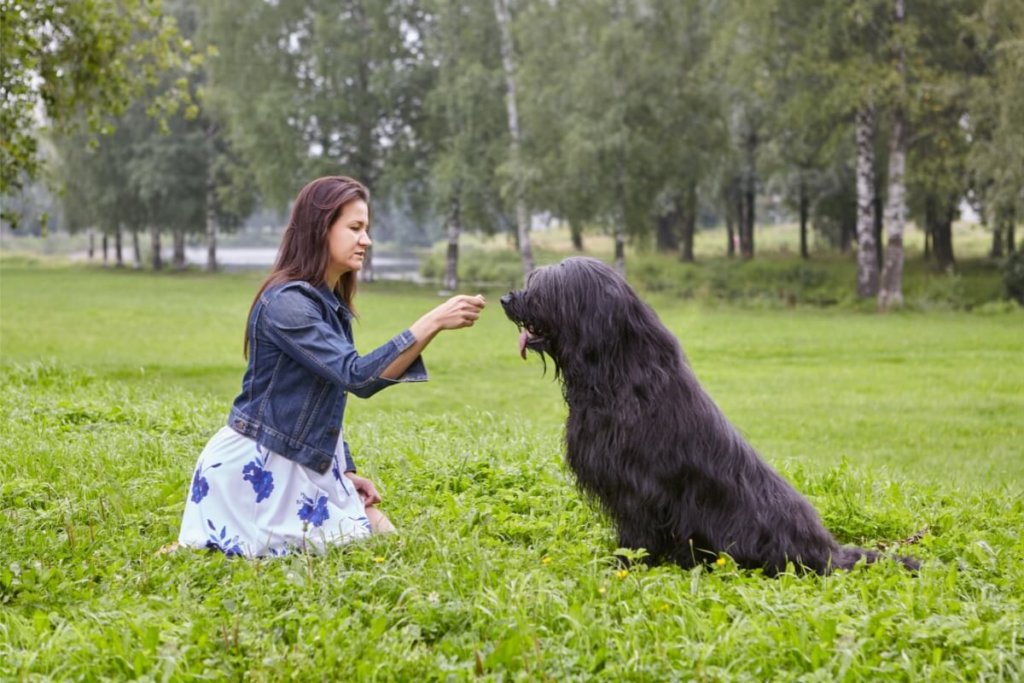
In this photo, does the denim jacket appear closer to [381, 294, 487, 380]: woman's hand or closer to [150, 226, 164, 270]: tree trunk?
[381, 294, 487, 380]: woman's hand

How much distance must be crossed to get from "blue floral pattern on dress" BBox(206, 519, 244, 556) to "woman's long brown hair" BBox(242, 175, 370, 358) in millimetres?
919

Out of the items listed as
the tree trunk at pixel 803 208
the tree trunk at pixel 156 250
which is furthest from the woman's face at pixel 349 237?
the tree trunk at pixel 156 250

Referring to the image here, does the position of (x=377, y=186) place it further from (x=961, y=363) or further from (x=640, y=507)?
(x=640, y=507)

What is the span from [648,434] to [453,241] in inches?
1444

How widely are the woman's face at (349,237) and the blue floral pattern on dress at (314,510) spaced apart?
3.71ft

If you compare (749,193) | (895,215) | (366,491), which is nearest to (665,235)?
(749,193)

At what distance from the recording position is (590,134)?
104 ft

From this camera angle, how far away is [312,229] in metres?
5.12

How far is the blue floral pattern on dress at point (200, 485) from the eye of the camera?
16.6ft

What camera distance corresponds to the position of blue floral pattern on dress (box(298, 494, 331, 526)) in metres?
5.12

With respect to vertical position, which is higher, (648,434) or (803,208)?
(803,208)

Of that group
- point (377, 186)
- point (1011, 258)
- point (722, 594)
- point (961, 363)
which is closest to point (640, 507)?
point (722, 594)

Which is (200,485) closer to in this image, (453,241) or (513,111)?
(513,111)

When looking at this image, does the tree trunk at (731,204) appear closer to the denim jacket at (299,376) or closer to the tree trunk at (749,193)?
the tree trunk at (749,193)
